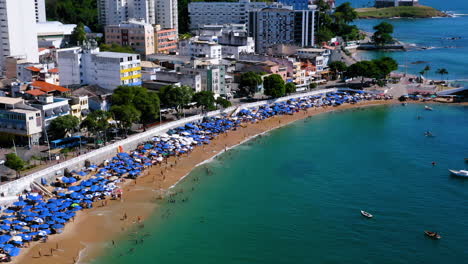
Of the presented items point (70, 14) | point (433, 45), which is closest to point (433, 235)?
point (70, 14)

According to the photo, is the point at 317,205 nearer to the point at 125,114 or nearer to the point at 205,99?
the point at 125,114

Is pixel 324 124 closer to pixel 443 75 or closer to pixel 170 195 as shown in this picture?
pixel 170 195

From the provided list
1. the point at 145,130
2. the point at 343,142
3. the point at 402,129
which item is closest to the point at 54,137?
the point at 145,130

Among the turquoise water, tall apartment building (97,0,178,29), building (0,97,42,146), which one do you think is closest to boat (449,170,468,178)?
the turquoise water

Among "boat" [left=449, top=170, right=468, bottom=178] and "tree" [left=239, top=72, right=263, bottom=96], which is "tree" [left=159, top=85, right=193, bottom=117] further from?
"boat" [left=449, top=170, right=468, bottom=178]

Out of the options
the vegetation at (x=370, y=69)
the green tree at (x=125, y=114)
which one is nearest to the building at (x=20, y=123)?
the green tree at (x=125, y=114)

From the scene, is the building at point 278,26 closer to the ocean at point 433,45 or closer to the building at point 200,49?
the ocean at point 433,45
